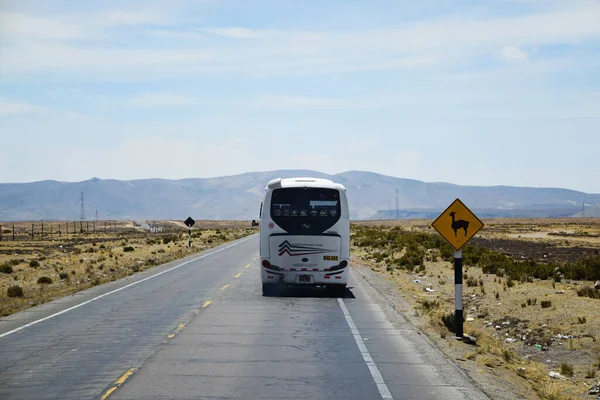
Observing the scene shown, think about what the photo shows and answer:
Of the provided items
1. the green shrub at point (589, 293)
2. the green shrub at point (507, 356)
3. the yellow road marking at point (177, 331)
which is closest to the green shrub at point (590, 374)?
the green shrub at point (507, 356)

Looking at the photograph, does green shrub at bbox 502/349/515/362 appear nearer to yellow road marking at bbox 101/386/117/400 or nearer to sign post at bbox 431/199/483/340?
sign post at bbox 431/199/483/340

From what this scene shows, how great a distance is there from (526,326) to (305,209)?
6.83m

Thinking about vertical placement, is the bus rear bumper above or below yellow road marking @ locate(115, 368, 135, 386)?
above

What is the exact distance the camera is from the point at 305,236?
21.1m

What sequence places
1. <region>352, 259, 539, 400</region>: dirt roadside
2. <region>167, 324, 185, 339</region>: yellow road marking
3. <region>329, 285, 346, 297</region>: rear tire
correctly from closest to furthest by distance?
<region>352, 259, 539, 400</region>: dirt roadside, <region>167, 324, 185, 339</region>: yellow road marking, <region>329, 285, 346, 297</region>: rear tire

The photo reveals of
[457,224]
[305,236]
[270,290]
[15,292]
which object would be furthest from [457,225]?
[15,292]

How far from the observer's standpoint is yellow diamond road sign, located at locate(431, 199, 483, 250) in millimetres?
14461

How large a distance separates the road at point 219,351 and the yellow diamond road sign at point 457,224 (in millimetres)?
2074

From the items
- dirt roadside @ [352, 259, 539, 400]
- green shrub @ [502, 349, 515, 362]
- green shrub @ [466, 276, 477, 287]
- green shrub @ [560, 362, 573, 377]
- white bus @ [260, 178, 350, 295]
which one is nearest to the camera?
dirt roadside @ [352, 259, 539, 400]

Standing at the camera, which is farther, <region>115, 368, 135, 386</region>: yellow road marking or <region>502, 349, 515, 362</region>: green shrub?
<region>502, 349, 515, 362</region>: green shrub

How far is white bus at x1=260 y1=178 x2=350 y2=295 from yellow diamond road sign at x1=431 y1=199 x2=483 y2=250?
22.6 feet

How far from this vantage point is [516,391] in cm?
1066

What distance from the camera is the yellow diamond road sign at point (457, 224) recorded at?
1446 cm

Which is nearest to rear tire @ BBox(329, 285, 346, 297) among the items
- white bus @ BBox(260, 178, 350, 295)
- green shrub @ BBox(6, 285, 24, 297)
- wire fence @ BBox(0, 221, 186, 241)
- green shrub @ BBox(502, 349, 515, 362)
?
white bus @ BBox(260, 178, 350, 295)
